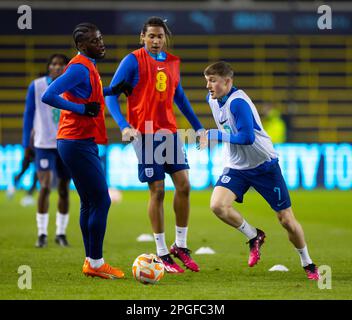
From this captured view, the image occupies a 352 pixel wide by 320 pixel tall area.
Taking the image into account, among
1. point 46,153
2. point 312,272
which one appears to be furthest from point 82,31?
point 46,153

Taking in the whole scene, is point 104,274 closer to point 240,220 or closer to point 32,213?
point 240,220

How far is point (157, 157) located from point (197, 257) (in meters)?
1.77

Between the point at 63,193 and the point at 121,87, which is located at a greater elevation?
the point at 121,87

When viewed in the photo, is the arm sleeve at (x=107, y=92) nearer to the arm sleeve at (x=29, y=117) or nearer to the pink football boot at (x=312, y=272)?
the pink football boot at (x=312, y=272)

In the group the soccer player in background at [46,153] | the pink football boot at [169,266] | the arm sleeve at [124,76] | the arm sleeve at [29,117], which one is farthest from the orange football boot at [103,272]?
the arm sleeve at [29,117]

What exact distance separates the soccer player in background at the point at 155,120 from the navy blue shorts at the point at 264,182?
627 mm

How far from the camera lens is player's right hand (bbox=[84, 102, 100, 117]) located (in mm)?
8391

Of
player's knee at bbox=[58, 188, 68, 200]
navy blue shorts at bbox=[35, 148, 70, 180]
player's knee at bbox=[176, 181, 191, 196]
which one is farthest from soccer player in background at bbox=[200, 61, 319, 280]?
player's knee at bbox=[58, 188, 68, 200]

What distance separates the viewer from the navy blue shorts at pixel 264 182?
8.75 m

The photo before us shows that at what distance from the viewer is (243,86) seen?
99.8ft

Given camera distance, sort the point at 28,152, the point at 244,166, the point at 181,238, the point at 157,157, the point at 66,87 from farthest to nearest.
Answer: the point at 28,152, the point at 181,238, the point at 157,157, the point at 244,166, the point at 66,87

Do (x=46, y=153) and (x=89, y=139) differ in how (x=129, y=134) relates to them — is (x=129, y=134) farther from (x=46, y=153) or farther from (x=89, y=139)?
(x=46, y=153)

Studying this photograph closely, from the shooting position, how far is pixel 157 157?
9.28 m

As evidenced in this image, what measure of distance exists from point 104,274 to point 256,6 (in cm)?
2240
